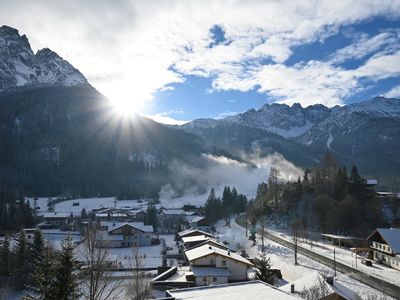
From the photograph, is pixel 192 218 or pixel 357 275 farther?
pixel 192 218

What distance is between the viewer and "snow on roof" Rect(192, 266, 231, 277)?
148 feet

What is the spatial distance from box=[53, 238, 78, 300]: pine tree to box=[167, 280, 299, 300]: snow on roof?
20.4 feet

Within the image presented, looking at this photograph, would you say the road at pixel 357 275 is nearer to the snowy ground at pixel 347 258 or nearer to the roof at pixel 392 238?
the snowy ground at pixel 347 258

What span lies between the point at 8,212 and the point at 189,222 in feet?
157

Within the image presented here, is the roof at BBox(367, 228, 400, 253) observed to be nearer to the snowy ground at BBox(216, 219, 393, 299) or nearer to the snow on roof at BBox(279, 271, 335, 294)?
the snowy ground at BBox(216, 219, 393, 299)

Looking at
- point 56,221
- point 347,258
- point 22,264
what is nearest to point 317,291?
point 347,258

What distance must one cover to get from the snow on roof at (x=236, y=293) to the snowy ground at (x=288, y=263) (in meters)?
17.7

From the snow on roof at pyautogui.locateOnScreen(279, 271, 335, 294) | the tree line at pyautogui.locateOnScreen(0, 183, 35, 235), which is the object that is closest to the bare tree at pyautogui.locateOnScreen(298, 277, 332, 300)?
the snow on roof at pyautogui.locateOnScreen(279, 271, 335, 294)

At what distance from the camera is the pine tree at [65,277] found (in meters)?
17.2

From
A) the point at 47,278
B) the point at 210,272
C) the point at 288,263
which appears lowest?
the point at 288,263

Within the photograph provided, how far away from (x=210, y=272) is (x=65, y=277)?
3046 cm

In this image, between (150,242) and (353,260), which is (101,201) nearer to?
(150,242)

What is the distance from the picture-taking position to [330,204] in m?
86.0

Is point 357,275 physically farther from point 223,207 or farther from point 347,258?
point 223,207
